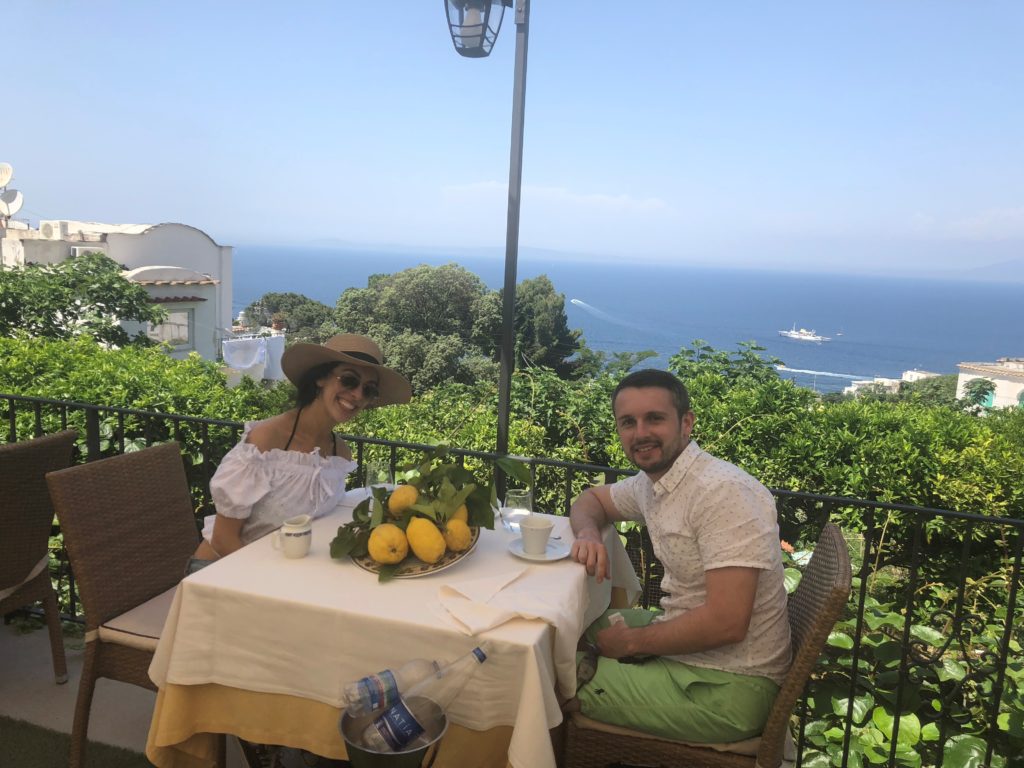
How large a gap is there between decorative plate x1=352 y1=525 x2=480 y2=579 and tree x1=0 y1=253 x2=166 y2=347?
11.0 m

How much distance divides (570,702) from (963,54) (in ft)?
214

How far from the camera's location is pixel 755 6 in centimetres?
2984

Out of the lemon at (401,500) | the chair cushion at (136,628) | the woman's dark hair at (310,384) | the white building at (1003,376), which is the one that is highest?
the woman's dark hair at (310,384)

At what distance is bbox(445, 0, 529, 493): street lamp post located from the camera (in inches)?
109

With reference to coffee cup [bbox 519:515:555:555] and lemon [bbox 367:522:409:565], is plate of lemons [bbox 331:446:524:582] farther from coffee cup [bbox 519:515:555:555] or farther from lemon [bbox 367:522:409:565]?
coffee cup [bbox 519:515:555:555]

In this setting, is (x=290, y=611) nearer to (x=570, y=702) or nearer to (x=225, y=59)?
(x=570, y=702)

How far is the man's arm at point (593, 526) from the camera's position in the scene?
198 centimetres

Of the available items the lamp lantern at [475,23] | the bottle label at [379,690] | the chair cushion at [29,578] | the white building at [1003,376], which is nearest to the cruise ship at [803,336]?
the white building at [1003,376]

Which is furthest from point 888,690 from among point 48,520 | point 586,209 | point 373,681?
point 586,209

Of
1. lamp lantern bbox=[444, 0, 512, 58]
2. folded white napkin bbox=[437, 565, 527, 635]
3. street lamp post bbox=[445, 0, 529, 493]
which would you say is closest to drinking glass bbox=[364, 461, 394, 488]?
folded white napkin bbox=[437, 565, 527, 635]

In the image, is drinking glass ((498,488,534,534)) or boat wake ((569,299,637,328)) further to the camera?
boat wake ((569,299,637,328))

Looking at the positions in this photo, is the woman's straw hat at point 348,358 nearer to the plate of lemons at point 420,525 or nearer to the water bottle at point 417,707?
the plate of lemons at point 420,525

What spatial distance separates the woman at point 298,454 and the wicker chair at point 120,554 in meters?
0.17

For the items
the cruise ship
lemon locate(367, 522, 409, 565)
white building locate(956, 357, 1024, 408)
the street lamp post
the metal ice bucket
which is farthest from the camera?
the cruise ship
